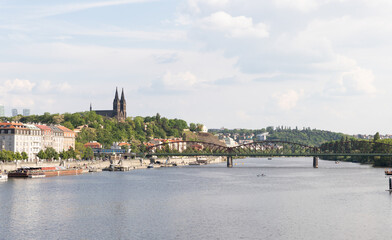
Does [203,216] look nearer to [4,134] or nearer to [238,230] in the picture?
[238,230]

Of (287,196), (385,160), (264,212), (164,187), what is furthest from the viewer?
(385,160)

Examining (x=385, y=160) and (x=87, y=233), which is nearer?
(x=87, y=233)

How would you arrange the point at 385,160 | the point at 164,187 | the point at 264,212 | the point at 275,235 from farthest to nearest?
the point at 385,160 → the point at 164,187 → the point at 264,212 → the point at 275,235

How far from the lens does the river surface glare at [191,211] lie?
56.5 meters

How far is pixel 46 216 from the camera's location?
65.3 m

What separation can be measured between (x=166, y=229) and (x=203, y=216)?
9490mm

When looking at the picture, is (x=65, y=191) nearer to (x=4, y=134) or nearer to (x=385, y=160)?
(x=4, y=134)

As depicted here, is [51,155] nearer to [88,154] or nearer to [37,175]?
Result: [88,154]

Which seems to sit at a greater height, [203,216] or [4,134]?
[4,134]

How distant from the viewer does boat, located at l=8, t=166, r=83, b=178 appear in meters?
116

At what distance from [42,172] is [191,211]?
6049 centimetres

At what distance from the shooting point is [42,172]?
122562 mm

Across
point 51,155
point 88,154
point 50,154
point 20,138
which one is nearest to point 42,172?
point 50,154

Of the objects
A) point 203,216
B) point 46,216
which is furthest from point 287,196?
point 46,216
